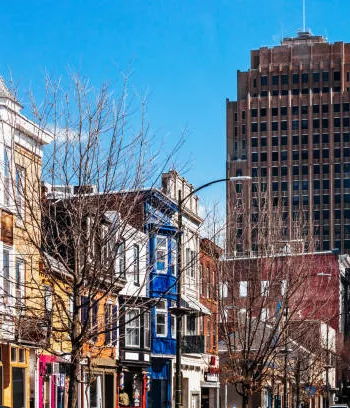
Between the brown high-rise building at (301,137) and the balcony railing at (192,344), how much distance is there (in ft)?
428

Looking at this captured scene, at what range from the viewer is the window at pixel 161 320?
54.5 meters

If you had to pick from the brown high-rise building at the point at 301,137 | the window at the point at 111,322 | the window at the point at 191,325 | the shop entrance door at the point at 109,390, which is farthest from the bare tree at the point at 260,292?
the brown high-rise building at the point at 301,137

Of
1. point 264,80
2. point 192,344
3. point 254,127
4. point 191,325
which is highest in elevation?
point 264,80

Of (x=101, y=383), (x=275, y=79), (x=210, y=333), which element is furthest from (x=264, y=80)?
(x=101, y=383)

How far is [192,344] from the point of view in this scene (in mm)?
50500

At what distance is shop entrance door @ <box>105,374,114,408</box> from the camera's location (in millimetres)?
48094

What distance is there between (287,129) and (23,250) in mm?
151534

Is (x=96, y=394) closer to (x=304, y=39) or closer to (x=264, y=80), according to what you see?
(x=264, y=80)

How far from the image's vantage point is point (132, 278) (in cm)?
5109

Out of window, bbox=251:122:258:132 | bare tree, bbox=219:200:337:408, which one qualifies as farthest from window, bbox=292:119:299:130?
bare tree, bbox=219:200:337:408

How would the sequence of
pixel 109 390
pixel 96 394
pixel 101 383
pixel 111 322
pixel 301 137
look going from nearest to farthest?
1. pixel 111 322
2. pixel 96 394
3. pixel 101 383
4. pixel 109 390
5. pixel 301 137

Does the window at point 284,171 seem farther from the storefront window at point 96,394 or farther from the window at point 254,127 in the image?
the storefront window at point 96,394

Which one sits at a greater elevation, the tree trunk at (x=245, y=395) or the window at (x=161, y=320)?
the window at (x=161, y=320)

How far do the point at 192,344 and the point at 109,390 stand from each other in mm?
4773
